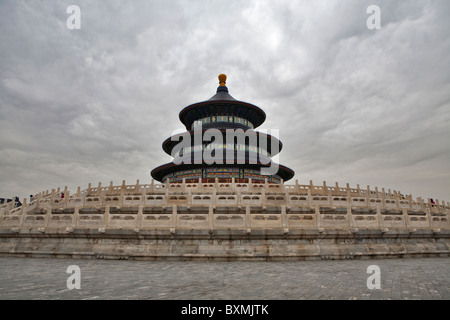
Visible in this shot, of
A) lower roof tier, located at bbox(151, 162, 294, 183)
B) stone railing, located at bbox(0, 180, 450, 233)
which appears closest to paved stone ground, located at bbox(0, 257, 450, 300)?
stone railing, located at bbox(0, 180, 450, 233)

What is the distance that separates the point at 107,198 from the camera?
A: 18.9 meters

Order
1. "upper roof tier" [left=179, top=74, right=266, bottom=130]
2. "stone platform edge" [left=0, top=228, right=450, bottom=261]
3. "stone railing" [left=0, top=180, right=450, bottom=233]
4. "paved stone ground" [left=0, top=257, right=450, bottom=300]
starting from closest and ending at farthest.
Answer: "paved stone ground" [left=0, top=257, right=450, bottom=300] < "stone platform edge" [left=0, top=228, right=450, bottom=261] < "stone railing" [left=0, top=180, right=450, bottom=233] < "upper roof tier" [left=179, top=74, right=266, bottom=130]

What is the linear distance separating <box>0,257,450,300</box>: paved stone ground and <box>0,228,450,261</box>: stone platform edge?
1.50 meters

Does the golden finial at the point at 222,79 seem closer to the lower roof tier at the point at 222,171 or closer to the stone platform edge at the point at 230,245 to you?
the lower roof tier at the point at 222,171

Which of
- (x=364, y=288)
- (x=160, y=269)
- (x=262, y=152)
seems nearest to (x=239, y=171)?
(x=262, y=152)

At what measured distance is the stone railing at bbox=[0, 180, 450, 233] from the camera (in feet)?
39.6

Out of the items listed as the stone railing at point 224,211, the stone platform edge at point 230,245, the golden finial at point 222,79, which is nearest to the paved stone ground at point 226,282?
the stone platform edge at point 230,245

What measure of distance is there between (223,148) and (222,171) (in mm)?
3673

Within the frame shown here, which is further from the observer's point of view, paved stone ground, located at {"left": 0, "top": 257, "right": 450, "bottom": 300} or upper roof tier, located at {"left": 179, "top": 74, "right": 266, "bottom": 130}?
upper roof tier, located at {"left": 179, "top": 74, "right": 266, "bottom": 130}

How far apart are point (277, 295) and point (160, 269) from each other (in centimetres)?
489

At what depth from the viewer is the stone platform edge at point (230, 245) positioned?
11.4 metres

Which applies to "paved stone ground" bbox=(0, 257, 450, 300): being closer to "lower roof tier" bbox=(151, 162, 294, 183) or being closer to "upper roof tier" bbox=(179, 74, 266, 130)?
"lower roof tier" bbox=(151, 162, 294, 183)

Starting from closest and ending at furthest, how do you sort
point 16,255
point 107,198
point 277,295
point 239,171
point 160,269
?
1. point 277,295
2. point 160,269
3. point 16,255
4. point 107,198
5. point 239,171
